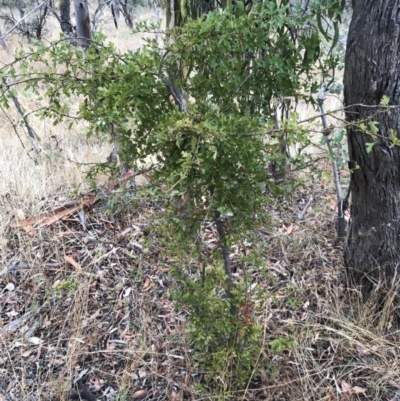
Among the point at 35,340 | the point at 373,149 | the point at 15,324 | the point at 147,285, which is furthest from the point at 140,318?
the point at 373,149

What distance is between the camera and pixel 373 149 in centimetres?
205

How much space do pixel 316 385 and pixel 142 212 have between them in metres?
1.95

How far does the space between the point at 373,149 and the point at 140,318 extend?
5.66 feet

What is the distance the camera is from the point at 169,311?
2.79 meters

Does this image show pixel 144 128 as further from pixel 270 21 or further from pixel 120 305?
pixel 120 305

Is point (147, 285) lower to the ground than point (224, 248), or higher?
lower

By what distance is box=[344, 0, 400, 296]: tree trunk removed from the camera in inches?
72.7

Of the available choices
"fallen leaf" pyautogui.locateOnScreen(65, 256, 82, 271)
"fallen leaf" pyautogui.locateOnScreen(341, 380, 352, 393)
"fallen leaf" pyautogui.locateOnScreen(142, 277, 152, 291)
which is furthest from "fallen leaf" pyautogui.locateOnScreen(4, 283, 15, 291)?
"fallen leaf" pyautogui.locateOnScreen(341, 380, 352, 393)

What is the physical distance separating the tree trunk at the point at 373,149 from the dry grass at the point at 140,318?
7.6 inches

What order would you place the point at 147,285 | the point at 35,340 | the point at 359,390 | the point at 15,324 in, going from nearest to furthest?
1. the point at 359,390
2. the point at 35,340
3. the point at 15,324
4. the point at 147,285

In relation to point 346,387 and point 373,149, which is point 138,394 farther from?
point 373,149

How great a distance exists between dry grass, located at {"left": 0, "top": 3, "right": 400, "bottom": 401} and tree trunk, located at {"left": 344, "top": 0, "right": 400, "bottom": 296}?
192 mm

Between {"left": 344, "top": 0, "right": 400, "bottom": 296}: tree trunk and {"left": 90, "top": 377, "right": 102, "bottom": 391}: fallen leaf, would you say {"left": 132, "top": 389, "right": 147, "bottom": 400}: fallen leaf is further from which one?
{"left": 344, "top": 0, "right": 400, "bottom": 296}: tree trunk

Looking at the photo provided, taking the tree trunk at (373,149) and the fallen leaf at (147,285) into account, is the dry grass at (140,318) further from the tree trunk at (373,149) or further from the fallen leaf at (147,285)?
the tree trunk at (373,149)
